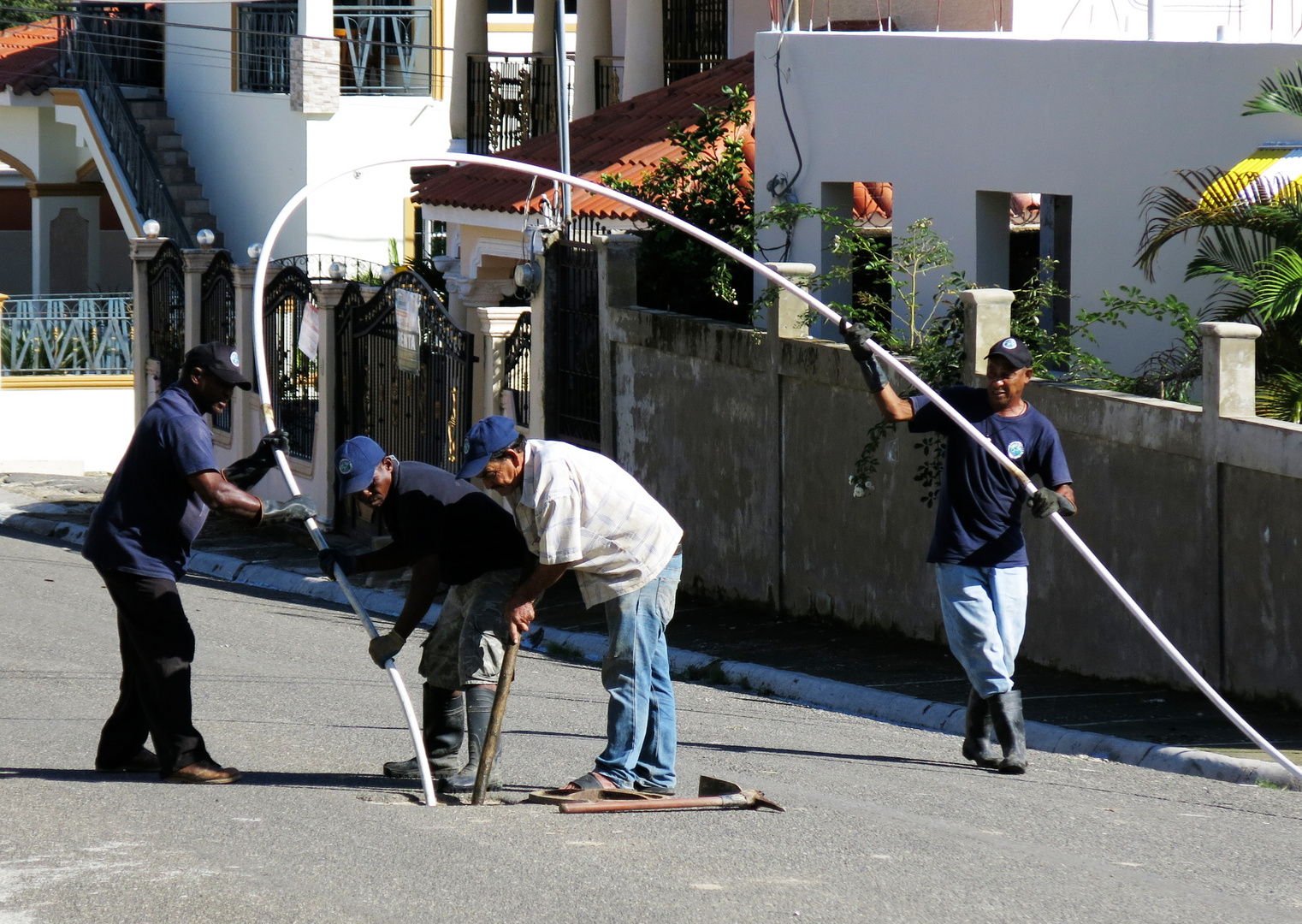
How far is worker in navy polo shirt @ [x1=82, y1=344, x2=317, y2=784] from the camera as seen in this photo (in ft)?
23.2

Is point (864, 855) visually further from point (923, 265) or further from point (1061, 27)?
point (1061, 27)

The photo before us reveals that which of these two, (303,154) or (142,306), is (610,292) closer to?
(142,306)

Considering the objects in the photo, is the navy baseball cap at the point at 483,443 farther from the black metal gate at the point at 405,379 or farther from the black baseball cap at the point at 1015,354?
the black metal gate at the point at 405,379

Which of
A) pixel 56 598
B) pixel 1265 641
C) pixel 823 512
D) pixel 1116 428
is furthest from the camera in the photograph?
pixel 56 598

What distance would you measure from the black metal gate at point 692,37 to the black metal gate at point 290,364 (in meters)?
4.97

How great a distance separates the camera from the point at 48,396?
23094 millimetres

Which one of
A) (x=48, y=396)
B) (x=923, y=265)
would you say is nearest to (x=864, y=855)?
(x=923, y=265)

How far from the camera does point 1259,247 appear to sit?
35.3ft

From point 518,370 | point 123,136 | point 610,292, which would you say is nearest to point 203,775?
point 610,292

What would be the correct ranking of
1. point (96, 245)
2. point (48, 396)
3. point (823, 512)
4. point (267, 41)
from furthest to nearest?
point (96, 245), point (267, 41), point (48, 396), point (823, 512)

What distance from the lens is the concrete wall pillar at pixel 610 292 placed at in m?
14.1

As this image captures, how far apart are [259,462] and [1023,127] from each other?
24.0 ft

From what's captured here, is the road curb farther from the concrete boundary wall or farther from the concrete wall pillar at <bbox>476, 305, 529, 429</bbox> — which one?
the concrete wall pillar at <bbox>476, 305, 529, 429</bbox>

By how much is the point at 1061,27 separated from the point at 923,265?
115 inches
